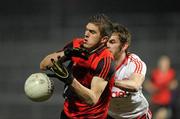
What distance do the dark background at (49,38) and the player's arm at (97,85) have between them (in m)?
8.26

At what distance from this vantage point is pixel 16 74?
49.2ft

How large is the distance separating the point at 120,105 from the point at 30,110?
7394 millimetres

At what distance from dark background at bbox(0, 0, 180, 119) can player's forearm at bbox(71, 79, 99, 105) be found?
27.7 ft

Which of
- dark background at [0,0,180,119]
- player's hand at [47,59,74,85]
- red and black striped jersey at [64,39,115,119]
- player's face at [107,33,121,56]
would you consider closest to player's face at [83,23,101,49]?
red and black striped jersey at [64,39,115,119]

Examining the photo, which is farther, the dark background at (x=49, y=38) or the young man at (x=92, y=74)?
the dark background at (x=49, y=38)

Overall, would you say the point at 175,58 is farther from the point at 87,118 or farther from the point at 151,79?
the point at 87,118

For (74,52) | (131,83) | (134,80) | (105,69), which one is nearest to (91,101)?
(105,69)

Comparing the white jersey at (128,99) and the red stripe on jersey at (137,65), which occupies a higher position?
the red stripe on jersey at (137,65)

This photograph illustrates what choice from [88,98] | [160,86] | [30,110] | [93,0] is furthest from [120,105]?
[93,0]

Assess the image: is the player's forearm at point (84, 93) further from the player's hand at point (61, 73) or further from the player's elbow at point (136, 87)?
the player's elbow at point (136, 87)

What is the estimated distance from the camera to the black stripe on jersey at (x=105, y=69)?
595 cm

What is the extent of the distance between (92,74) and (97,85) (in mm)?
225

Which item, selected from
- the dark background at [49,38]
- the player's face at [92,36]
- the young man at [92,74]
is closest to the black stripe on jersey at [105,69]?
the young man at [92,74]

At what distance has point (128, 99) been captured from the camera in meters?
7.31
